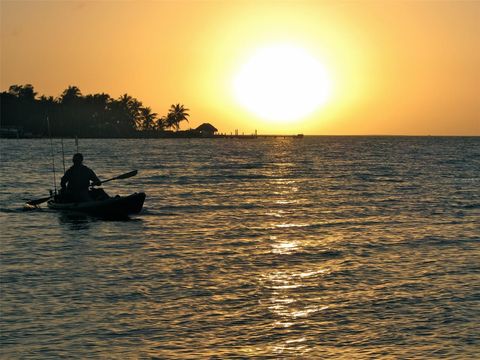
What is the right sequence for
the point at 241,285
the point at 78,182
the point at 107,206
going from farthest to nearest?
the point at 78,182 → the point at 107,206 → the point at 241,285

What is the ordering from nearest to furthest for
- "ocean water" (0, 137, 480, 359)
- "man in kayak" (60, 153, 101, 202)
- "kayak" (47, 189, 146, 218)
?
"ocean water" (0, 137, 480, 359) < "man in kayak" (60, 153, 101, 202) < "kayak" (47, 189, 146, 218)

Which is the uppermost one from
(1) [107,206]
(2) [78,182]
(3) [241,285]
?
(2) [78,182]

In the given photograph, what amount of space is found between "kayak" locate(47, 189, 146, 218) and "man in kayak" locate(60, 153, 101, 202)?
283 millimetres

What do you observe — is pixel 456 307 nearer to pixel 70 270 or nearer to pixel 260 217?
pixel 70 270

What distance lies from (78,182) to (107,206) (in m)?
1.59

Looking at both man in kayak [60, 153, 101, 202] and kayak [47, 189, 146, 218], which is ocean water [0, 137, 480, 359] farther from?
man in kayak [60, 153, 101, 202]

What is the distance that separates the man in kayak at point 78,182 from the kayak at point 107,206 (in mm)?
283

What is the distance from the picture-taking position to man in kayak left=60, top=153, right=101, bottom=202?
28484 millimetres

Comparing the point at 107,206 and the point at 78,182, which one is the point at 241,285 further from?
the point at 78,182

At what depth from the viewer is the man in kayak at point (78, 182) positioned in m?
28.5

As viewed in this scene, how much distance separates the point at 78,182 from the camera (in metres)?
29.1

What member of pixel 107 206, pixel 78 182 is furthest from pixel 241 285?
pixel 78 182

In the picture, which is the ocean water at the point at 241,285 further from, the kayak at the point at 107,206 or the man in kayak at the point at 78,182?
the man in kayak at the point at 78,182

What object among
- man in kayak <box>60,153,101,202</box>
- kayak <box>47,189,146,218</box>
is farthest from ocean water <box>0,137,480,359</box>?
man in kayak <box>60,153,101,202</box>
